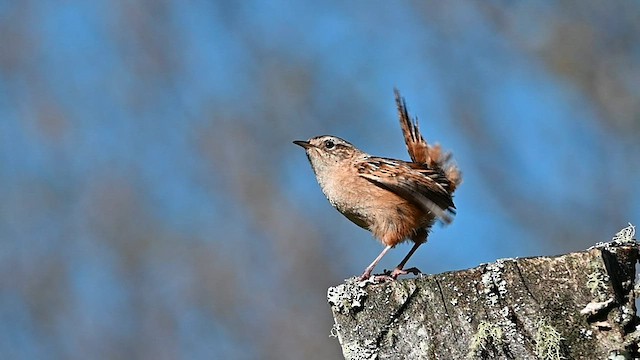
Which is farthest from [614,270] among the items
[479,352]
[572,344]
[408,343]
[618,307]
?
[408,343]

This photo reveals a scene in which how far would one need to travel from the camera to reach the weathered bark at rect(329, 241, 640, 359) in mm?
2443

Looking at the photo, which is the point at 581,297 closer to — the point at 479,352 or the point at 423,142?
the point at 479,352

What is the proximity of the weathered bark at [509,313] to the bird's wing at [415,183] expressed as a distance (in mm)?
2240

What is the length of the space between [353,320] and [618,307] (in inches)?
30.9

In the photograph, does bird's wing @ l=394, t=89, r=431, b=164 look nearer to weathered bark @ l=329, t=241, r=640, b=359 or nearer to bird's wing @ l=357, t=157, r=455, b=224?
bird's wing @ l=357, t=157, r=455, b=224

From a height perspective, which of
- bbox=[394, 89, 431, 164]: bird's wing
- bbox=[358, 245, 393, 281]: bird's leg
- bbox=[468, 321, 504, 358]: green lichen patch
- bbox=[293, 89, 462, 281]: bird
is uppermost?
bbox=[394, 89, 431, 164]: bird's wing

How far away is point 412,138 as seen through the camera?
218 inches

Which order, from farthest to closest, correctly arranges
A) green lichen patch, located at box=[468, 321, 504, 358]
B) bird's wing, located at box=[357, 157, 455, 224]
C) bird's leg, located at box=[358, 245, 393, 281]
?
bird's wing, located at box=[357, 157, 455, 224] < bird's leg, located at box=[358, 245, 393, 281] < green lichen patch, located at box=[468, 321, 504, 358]

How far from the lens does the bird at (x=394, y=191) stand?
4.85 meters

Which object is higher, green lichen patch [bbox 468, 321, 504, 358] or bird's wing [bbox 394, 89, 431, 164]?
bird's wing [bbox 394, 89, 431, 164]

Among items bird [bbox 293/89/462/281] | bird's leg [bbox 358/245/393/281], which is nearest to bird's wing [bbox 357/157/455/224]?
bird [bbox 293/89/462/281]

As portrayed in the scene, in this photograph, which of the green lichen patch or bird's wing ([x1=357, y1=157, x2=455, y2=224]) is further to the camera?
bird's wing ([x1=357, y1=157, x2=455, y2=224])

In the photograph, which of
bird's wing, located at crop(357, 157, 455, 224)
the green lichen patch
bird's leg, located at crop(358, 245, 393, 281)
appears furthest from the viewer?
bird's wing, located at crop(357, 157, 455, 224)

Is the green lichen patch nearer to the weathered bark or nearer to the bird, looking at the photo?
the weathered bark
